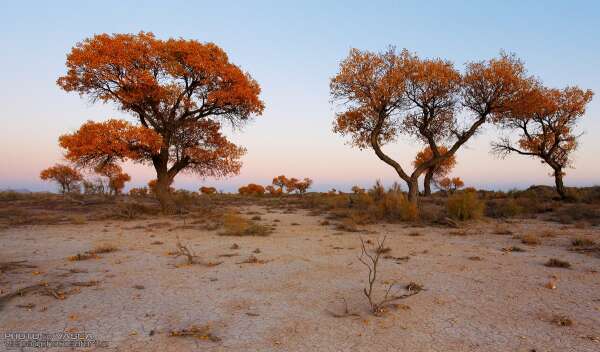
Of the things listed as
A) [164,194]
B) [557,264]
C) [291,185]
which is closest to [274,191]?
[291,185]

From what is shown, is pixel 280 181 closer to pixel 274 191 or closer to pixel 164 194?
pixel 274 191

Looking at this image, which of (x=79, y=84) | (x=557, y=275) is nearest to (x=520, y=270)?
(x=557, y=275)

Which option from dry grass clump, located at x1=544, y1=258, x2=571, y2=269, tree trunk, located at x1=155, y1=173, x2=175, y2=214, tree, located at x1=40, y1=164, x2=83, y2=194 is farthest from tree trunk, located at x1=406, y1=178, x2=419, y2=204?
tree, located at x1=40, y1=164, x2=83, y2=194

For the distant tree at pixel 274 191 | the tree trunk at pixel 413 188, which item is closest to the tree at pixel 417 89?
the tree trunk at pixel 413 188

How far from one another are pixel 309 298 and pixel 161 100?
15482mm

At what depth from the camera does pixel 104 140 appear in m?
15.8

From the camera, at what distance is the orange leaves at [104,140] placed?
15812mm

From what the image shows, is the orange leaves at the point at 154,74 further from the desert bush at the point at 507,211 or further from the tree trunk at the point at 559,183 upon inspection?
the tree trunk at the point at 559,183

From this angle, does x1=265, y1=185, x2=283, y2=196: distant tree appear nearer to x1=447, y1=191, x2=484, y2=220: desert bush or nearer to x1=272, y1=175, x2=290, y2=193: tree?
x1=272, y1=175, x2=290, y2=193: tree

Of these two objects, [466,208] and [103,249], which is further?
[466,208]

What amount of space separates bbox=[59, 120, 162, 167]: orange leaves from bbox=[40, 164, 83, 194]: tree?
27.2 m

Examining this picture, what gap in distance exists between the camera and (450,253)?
944cm

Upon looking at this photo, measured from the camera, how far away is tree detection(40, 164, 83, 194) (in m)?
40.3

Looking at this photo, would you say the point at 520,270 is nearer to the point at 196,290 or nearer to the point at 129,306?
the point at 196,290
